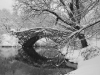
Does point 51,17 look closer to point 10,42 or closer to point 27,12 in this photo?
point 27,12

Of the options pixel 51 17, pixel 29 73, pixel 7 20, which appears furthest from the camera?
pixel 7 20

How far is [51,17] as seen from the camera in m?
10.6

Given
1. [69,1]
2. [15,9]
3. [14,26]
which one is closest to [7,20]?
[14,26]

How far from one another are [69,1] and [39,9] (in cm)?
212

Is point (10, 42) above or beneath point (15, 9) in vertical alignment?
beneath

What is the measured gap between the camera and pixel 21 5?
9.44m

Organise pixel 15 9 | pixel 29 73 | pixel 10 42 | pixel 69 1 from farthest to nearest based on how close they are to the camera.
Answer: pixel 10 42
pixel 15 9
pixel 69 1
pixel 29 73

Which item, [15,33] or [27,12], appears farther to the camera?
[15,33]

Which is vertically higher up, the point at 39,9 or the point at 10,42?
the point at 39,9

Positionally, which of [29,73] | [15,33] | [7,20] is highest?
[7,20]

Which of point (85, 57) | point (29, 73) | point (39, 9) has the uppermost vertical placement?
point (39, 9)

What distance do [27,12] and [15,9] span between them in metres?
1.02

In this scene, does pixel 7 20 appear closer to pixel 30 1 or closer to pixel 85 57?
pixel 30 1

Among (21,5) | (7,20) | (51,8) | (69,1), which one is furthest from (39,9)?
(7,20)
